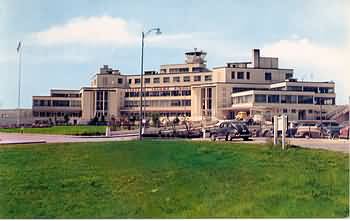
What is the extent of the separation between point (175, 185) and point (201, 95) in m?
34.8

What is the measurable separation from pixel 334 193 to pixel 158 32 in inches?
209

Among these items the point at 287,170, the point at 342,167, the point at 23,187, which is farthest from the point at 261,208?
the point at 23,187

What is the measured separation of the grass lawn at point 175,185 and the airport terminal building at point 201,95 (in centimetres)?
1381

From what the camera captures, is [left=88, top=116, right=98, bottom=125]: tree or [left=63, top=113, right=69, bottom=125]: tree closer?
[left=88, top=116, right=98, bottom=125]: tree

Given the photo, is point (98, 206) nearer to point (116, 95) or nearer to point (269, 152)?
point (269, 152)

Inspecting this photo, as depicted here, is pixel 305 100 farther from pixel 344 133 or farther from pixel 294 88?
pixel 344 133

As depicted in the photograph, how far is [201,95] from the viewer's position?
42.5 m

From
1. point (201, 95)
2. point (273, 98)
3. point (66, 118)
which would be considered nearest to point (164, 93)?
point (201, 95)

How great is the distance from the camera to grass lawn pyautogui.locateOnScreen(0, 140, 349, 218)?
6938mm

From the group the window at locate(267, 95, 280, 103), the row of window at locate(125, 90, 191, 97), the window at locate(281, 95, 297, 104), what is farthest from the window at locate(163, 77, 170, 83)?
the window at locate(281, 95, 297, 104)

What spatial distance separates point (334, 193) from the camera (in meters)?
7.64

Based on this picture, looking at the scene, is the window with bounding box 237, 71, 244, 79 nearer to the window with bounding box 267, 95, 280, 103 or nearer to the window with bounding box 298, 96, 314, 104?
the window with bounding box 267, 95, 280, 103

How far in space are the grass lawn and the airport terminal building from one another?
1381cm

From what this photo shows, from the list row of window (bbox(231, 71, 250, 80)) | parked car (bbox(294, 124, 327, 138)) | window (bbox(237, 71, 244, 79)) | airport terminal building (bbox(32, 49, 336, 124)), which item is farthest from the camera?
window (bbox(237, 71, 244, 79))
